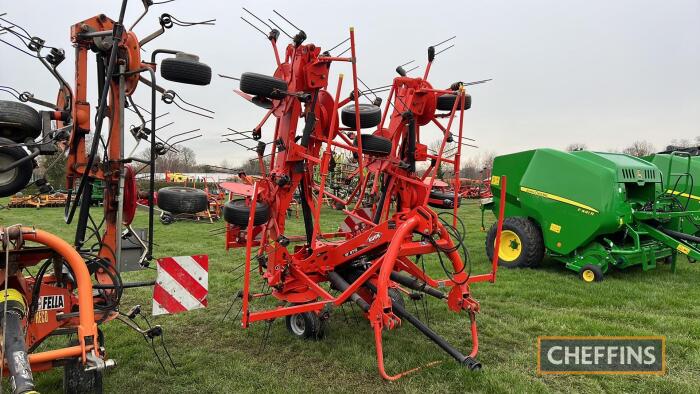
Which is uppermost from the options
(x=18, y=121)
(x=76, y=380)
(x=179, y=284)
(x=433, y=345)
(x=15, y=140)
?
(x=18, y=121)

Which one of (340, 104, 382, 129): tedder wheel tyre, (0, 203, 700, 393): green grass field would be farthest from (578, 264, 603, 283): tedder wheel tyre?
(340, 104, 382, 129): tedder wheel tyre

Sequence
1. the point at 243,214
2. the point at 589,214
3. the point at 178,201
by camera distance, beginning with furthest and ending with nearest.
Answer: the point at 589,214 → the point at 243,214 → the point at 178,201

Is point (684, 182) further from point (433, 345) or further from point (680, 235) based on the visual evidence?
point (433, 345)

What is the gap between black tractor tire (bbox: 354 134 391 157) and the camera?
491 centimetres

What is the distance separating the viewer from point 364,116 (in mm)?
5402

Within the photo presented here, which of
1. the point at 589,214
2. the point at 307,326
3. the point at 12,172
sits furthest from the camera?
the point at 589,214

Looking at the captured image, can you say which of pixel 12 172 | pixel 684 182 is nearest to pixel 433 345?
pixel 12 172

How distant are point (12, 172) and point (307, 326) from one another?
116 inches

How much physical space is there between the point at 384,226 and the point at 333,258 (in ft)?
2.14

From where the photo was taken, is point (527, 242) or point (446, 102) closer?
point (446, 102)

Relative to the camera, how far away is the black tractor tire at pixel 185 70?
308 centimetres

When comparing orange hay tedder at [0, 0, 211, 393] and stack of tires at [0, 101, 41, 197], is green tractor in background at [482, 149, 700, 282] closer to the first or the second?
orange hay tedder at [0, 0, 211, 393]

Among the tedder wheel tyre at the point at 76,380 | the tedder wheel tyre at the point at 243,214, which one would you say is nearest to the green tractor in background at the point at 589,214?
the tedder wheel tyre at the point at 243,214

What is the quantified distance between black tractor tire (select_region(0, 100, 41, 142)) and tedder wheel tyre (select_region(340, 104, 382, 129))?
2929 millimetres
